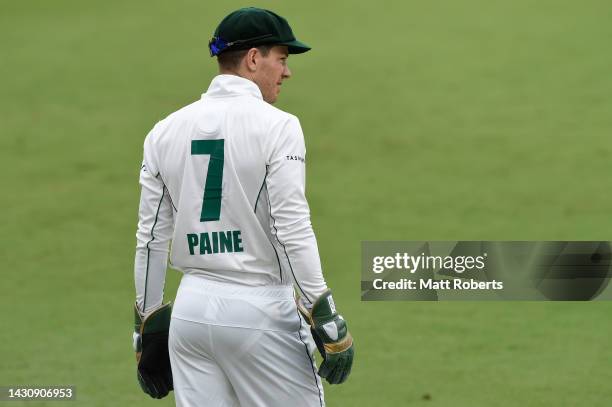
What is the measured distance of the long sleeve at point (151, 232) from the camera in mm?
3920

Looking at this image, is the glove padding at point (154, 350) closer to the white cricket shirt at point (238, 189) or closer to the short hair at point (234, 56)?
the white cricket shirt at point (238, 189)

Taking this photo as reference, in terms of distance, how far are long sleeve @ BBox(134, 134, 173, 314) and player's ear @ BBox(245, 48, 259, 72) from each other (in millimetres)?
408

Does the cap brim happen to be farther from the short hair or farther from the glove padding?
the glove padding

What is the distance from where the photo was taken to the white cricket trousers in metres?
3.75

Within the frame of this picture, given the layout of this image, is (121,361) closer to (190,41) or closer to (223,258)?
(223,258)

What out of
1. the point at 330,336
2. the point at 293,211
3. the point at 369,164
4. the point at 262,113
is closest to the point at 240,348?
the point at 330,336

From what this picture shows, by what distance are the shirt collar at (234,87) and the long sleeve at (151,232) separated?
29cm

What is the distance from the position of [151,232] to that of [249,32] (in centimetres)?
74

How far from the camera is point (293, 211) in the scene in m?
3.65

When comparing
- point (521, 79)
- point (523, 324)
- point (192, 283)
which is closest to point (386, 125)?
point (521, 79)

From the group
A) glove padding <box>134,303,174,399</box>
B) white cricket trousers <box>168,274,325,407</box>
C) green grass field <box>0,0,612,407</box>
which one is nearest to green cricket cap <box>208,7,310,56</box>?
white cricket trousers <box>168,274,325,407</box>

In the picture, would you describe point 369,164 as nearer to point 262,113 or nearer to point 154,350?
point 154,350

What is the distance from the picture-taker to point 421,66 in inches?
532

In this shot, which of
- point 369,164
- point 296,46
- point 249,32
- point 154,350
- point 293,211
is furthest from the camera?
point 369,164
